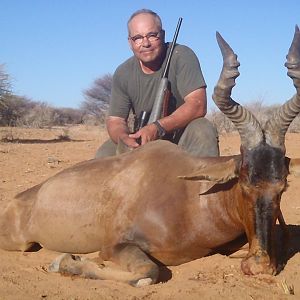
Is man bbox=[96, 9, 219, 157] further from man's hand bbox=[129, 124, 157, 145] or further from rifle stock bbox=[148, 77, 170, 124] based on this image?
rifle stock bbox=[148, 77, 170, 124]

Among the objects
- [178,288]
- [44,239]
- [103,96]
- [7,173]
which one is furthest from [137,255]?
[103,96]

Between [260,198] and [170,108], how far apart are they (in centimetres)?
296

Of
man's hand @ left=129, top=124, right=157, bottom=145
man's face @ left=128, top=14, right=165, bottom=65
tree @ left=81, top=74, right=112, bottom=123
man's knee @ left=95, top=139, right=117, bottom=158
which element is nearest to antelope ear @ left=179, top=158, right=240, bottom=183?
man's hand @ left=129, top=124, right=157, bottom=145

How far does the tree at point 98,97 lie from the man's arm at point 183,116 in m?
39.5

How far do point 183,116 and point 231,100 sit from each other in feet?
5.94

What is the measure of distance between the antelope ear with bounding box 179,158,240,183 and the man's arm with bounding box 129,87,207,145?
5.66ft

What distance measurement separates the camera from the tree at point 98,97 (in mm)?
46500

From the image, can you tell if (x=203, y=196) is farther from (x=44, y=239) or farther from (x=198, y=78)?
(x=198, y=78)

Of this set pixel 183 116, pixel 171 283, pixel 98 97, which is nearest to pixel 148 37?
pixel 183 116

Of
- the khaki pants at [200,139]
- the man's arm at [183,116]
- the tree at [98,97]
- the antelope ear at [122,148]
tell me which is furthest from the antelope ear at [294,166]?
the tree at [98,97]

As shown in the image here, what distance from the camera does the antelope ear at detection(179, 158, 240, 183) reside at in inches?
175

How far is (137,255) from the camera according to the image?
15.0 ft

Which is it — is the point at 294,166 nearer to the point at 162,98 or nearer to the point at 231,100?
the point at 231,100

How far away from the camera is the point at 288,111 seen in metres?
4.45
